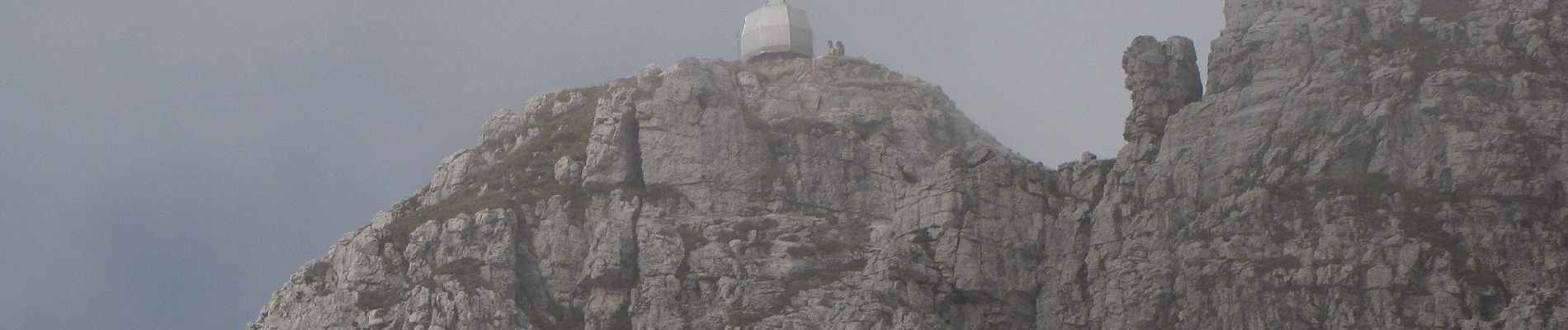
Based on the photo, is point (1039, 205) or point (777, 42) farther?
point (777, 42)

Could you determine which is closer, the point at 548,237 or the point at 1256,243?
the point at 1256,243

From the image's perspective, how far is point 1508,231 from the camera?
463ft

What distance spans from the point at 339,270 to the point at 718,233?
18294 mm

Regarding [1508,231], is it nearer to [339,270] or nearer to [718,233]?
[718,233]

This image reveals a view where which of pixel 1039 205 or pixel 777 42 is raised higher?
pixel 777 42

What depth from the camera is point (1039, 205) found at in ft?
514

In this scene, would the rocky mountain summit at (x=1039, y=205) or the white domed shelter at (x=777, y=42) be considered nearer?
the rocky mountain summit at (x=1039, y=205)

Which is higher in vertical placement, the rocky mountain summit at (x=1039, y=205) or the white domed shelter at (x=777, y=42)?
the white domed shelter at (x=777, y=42)

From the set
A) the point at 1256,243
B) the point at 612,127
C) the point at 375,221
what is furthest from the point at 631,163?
the point at 1256,243

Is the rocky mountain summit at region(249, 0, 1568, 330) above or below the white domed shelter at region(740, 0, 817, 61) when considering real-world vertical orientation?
below

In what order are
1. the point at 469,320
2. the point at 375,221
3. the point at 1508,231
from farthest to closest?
the point at 375,221 < the point at 469,320 < the point at 1508,231

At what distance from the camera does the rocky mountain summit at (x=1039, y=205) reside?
142500 mm

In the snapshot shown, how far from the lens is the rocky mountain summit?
14250 cm

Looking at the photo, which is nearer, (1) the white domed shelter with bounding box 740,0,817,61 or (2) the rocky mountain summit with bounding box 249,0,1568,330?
(2) the rocky mountain summit with bounding box 249,0,1568,330
